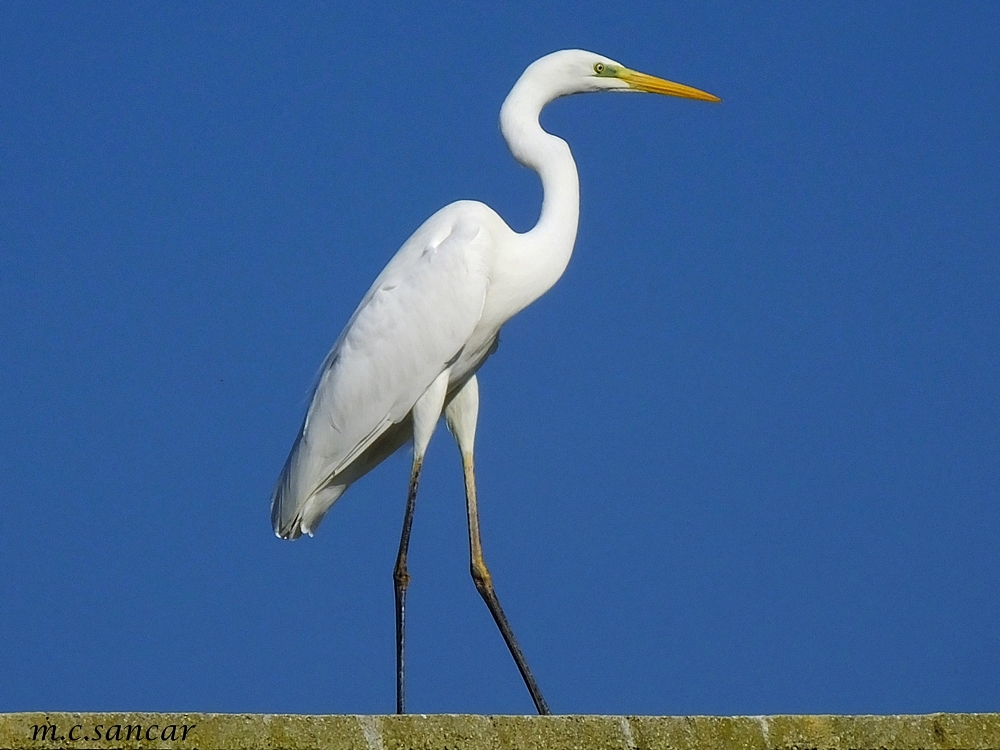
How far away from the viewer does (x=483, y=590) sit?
25.4ft

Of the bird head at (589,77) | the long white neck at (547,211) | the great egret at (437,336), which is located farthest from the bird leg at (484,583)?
the bird head at (589,77)

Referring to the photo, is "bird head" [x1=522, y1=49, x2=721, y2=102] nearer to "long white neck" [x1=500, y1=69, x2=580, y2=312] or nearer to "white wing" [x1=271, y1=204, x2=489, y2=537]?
"long white neck" [x1=500, y1=69, x2=580, y2=312]

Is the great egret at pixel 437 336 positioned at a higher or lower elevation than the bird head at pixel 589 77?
lower

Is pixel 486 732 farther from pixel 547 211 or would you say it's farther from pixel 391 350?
pixel 547 211

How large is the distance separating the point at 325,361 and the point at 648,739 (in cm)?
465

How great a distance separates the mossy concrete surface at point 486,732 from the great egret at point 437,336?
3196 millimetres

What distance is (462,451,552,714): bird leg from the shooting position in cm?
741

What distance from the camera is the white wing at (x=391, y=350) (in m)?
7.67

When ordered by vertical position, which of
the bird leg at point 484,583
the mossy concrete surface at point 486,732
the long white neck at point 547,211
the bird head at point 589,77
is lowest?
the mossy concrete surface at point 486,732

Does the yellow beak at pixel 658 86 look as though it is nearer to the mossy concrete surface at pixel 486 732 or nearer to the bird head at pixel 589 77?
the bird head at pixel 589 77

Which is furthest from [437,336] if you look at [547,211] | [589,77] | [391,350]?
[589,77]

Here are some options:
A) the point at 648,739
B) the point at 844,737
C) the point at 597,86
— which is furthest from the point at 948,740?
the point at 597,86

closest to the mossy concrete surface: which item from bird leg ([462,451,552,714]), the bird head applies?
bird leg ([462,451,552,714])

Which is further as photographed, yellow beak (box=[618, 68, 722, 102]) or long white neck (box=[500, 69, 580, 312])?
yellow beak (box=[618, 68, 722, 102])
